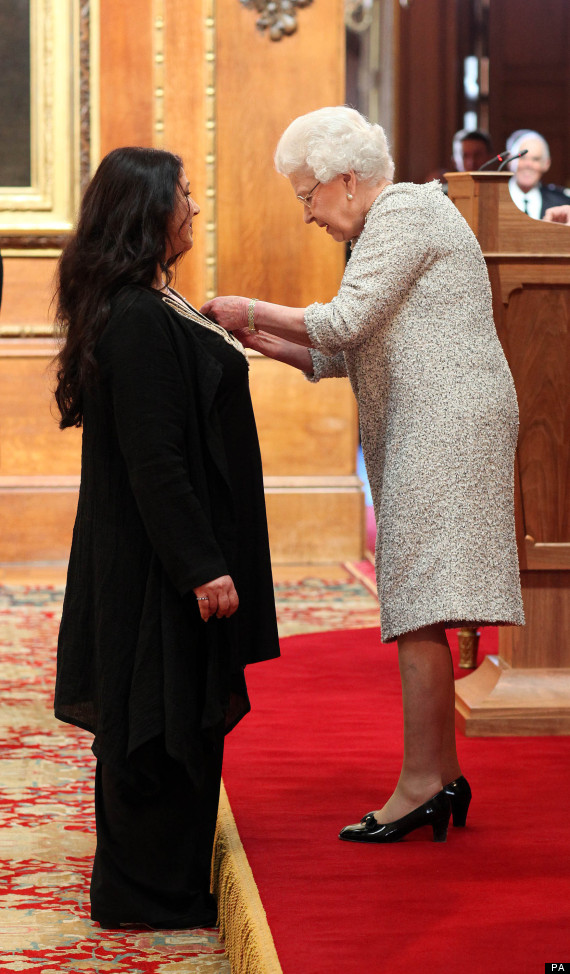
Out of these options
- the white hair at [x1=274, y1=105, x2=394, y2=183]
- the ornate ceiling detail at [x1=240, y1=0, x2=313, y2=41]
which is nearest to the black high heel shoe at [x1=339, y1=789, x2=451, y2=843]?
the white hair at [x1=274, y1=105, x2=394, y2=183]

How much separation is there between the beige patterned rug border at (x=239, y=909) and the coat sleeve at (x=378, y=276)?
1.04m

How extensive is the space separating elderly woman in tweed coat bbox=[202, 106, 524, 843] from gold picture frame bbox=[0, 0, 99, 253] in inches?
171

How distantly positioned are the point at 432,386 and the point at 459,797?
2.86ft

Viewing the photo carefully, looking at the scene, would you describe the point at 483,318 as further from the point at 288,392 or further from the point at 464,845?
the point at 288,392

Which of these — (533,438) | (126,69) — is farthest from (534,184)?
(533,438)

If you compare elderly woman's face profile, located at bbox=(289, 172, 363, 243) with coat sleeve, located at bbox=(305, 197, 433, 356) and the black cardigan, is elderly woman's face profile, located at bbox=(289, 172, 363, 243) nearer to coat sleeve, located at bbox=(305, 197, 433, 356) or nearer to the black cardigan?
coat sleeve, located at bbox=(305, 197, 433, 356)

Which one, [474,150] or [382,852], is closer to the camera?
[382,852]

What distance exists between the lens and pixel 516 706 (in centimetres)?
371

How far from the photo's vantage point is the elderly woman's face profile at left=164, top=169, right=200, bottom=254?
Answer: 2.53 m

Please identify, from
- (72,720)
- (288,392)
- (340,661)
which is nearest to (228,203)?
A: (288,392)

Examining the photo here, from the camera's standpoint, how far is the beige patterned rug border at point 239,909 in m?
2.24

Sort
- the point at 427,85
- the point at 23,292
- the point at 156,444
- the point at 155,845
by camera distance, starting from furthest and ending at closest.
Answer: the point at 427,85
the point at 23,292
the point at 155,845
the point at 156,444

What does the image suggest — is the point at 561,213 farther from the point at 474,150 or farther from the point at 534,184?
the point at 474,150

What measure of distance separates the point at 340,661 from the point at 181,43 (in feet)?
11.8
